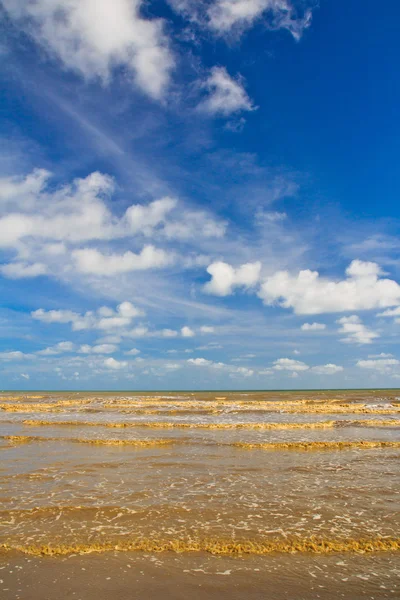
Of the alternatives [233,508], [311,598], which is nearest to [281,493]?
[233,508]

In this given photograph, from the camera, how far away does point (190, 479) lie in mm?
17453

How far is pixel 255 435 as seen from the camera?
31.0 meters

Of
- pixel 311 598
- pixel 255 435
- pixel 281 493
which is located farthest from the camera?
pixel 255 435

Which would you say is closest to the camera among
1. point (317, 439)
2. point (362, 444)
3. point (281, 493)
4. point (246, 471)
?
point (281, 493)

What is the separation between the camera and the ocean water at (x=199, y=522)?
27.9 feet

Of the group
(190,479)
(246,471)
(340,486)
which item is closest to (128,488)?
(190,479)

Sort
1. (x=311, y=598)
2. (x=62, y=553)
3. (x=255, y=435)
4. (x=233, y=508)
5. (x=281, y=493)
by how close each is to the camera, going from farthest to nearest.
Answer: (x=255, y=435) < (x=281, y=493) < (x=233, y=508) < (x=62, y=553) < (x=311, y=598)

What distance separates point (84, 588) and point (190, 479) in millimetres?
9609

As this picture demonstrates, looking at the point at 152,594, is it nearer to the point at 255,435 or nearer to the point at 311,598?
the point at 311,598

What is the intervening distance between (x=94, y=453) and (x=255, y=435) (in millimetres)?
13459

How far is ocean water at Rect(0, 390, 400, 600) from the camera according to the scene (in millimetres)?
8516

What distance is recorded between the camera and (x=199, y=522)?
39.9 ft

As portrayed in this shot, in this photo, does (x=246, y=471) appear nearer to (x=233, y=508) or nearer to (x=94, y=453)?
(x=233, y=508)

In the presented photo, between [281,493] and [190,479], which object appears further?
[190,479]
